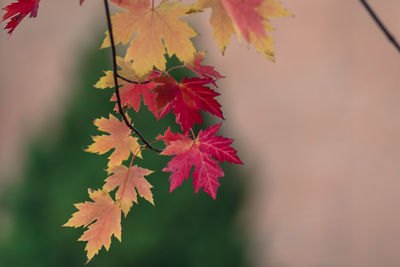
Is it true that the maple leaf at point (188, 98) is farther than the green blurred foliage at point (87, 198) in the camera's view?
No

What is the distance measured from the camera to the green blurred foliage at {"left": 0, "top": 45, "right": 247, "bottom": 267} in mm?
2367

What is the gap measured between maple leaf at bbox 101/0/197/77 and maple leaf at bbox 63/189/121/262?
23 cm

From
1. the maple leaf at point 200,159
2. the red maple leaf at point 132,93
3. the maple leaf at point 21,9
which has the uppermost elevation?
the maple leaf at point 21,9

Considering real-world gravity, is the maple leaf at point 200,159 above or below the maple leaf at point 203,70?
below

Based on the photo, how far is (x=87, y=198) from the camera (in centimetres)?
232

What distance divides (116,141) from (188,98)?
16cm

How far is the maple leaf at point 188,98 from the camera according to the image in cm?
59

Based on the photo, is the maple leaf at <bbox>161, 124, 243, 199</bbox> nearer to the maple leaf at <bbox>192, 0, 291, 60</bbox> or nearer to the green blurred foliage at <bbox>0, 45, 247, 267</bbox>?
the maple leaf at <bbox>192, 0, 291, 60</bbox>

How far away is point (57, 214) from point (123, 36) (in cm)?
199

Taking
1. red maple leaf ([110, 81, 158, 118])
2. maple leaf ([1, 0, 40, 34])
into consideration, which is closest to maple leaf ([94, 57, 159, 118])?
red maple leaf ([110, 81, 158, 118])

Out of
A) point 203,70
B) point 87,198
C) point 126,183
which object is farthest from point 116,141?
point 87,198

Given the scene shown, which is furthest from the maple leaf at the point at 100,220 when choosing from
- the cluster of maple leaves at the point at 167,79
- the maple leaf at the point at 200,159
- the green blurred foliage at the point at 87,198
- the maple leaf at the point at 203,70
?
the green blurred foliage at the point at 87,198

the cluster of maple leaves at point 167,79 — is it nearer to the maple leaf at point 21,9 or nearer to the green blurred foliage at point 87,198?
the maple leaf at point 21,9

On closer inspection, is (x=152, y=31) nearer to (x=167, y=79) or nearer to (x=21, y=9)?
(x=167, y=79)
